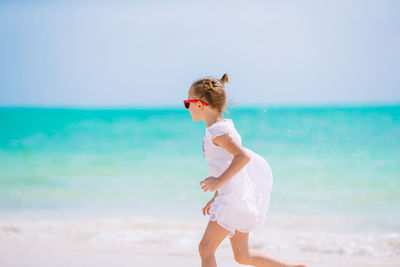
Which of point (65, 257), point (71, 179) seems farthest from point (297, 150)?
point (65, 257)

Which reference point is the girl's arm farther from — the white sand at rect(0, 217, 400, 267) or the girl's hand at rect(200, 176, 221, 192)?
the white sand at rect(0, 217, 400, 267)

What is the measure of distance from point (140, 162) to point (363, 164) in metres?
6.12

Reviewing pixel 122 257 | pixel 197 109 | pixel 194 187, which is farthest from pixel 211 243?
pixel 194 187

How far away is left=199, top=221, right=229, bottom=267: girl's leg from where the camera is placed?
2719mm

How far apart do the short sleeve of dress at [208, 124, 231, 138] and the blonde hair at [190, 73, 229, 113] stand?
0.16 meters

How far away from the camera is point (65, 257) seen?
4.29 meters

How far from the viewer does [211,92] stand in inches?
109

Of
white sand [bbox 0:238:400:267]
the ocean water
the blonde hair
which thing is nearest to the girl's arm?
the blonde hair

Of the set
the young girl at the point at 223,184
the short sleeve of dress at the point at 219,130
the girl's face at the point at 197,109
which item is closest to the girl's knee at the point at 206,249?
the young girl at the point at 223,184

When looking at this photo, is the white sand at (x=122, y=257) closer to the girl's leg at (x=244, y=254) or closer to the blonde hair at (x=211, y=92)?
the girl's leg at (x=244, y=254)

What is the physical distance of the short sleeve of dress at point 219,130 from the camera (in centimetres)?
265

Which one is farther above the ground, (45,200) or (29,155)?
(29,155)

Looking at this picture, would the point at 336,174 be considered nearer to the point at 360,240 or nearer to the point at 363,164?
the point at 363,164

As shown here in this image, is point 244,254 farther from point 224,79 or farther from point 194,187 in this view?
point 194,187
